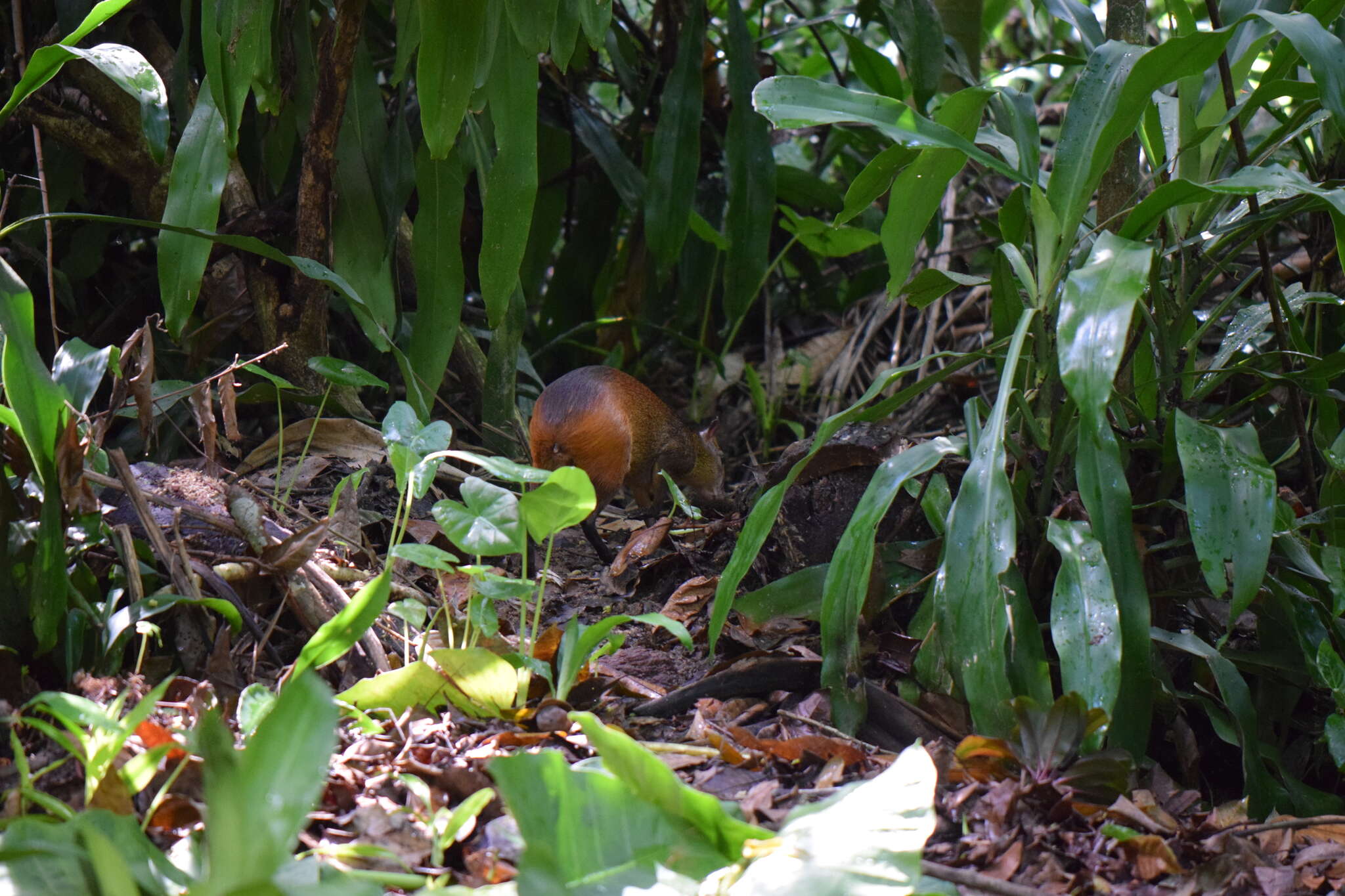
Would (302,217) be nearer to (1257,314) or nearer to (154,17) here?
(154,17)

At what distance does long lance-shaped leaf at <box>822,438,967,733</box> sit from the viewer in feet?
5.42

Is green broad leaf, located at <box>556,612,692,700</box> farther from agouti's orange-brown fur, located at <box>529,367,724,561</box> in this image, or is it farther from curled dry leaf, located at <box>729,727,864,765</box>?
agouti's orange-brown fur, located at <box>529,367,724,561</box>

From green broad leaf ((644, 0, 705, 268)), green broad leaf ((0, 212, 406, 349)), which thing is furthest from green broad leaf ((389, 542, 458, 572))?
green broad leaf ((644, 0, 705, 268))

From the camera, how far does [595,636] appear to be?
154cm

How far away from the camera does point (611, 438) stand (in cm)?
309

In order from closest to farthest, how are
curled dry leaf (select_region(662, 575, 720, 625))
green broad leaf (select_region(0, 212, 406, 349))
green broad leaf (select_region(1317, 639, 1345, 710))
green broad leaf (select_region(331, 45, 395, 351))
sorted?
green broad leaf (select_region(1317, 639, 1345, 710)) → green broad leaf (select_region(0, 212, 406, 349)) → curled dry leaf (select_region(662, 575, 720, 625)) → green broad leaf (select_region(331, 45, 395, 351))

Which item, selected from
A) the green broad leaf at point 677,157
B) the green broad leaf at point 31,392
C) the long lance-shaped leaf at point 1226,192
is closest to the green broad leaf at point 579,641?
the green broad leaf at point 31,392

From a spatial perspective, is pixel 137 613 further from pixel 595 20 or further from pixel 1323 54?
pixel 1323 54

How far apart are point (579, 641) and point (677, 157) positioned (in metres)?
2.10

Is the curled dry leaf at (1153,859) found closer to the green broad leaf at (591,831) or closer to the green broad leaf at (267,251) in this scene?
the green broad leaf at (591,831)

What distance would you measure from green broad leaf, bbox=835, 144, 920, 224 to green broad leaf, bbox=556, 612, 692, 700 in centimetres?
81

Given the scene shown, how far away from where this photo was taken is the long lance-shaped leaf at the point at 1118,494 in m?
1.39

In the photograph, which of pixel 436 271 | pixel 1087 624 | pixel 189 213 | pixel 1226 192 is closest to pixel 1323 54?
pixel 1226 192

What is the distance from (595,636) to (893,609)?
2.49 feet
